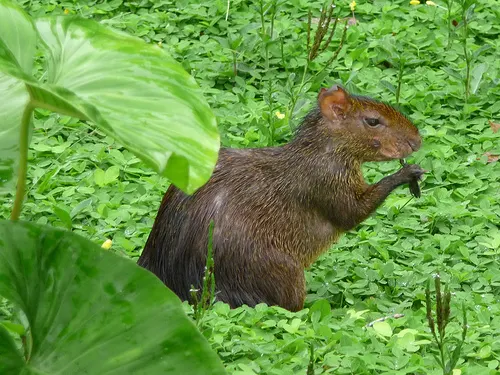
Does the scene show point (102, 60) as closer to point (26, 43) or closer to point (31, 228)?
point (26, 43)

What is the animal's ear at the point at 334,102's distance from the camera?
5680 mm

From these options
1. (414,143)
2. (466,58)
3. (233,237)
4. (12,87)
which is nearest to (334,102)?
(414,143)

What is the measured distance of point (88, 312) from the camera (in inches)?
135

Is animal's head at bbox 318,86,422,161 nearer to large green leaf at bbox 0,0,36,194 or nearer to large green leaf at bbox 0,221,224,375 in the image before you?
large green leaf at bbox 0,0,36,194

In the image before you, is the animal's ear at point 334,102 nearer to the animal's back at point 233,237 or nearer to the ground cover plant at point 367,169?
the animal's back at point 233,237

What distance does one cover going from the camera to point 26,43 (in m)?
3.66

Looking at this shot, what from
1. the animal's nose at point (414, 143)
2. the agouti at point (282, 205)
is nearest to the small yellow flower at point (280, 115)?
the agouti at point (282, 205)

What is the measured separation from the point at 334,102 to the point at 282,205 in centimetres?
59

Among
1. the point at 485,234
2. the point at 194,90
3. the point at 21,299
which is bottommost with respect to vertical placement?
the point at 485,234

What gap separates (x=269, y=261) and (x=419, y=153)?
176 centimetres

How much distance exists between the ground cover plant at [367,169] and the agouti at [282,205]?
30 centimetres

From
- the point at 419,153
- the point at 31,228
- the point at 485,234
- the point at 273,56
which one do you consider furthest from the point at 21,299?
the point at 273,56

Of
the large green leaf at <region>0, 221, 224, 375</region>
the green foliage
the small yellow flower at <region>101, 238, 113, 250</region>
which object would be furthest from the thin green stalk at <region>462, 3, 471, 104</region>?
the large green leaf at <region>0, 221, 224, 375</region>

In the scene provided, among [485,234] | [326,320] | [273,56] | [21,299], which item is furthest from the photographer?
[273,56]
